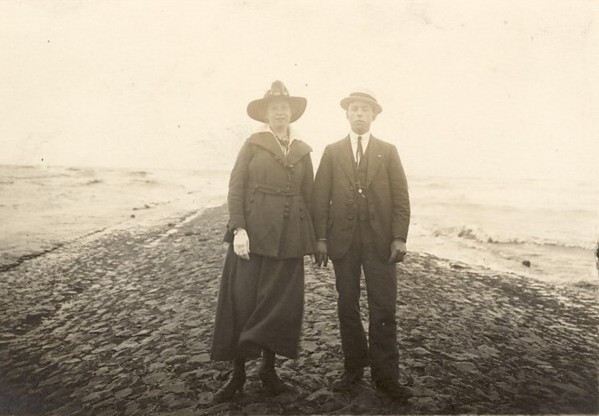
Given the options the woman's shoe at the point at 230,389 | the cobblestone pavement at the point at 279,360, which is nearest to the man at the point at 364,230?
the cobblestone pavement at the point at 279,360

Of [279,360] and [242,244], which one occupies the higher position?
[242,244]

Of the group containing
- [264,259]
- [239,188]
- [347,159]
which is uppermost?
[347,159]

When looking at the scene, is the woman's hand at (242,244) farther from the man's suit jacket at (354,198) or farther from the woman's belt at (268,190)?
the man's suit jacket at (354,198)

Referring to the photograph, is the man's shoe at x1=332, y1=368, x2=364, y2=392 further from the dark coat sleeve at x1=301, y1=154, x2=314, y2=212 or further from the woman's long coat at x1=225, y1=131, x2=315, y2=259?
the dark coat sleeve at x1=301, y1=154, x2=314, y2=212

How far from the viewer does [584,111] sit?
5574 mm

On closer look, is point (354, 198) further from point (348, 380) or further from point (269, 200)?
point (348, 380)

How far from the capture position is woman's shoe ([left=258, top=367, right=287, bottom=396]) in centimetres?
393

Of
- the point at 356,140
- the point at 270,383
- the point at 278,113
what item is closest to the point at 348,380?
the point at 270,383

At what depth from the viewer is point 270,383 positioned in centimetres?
395

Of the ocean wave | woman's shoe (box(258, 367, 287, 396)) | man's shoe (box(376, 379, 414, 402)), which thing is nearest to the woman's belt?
woman's shoe (box(258, 367, 287, 396))

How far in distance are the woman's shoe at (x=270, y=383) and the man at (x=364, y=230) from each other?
55 centimetres

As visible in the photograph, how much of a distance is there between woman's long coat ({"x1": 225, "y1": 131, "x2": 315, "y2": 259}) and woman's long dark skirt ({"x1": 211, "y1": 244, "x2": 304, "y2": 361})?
174mm

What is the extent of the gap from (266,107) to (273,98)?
0.61ft

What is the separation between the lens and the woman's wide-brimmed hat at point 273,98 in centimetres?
396
